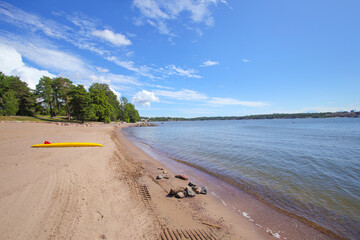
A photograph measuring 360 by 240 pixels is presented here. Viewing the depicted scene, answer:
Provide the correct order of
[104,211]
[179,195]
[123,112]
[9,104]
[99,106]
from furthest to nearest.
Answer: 1. [123,112]
2. [99,106]
3. [9,104]
4. [179,195]
5. [104,211]

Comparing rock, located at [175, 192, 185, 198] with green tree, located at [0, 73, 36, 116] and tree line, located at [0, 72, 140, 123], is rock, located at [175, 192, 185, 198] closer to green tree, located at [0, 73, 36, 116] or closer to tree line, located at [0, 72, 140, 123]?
tree line, located at [0, 72, 140, 123]

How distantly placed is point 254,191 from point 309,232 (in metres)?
2.73

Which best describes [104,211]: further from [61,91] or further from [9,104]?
[61,91]

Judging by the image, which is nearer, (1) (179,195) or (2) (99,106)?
(1) (179,195)

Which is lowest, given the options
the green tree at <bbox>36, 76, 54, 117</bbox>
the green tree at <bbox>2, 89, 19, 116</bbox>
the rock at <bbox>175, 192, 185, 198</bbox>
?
the rock at <bbox>175, 192, 185, 198</bbox>

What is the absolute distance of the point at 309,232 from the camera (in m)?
4.80

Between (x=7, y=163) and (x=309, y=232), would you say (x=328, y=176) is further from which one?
(x=7, y=163)

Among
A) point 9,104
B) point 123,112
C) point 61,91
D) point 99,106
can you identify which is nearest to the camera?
point 9,104

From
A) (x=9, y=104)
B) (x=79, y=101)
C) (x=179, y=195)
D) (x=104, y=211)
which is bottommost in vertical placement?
(x=179, y=195)

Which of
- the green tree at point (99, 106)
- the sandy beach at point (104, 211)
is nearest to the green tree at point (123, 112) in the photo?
the green tree at point (99, 106)

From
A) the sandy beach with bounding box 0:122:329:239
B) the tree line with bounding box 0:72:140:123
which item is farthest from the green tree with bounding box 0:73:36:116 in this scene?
the sandy beach with bounding box 0:122:329:239

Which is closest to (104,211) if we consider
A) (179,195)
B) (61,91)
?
(179,195)

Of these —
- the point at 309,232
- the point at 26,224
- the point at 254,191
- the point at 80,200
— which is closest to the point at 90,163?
the point at 80,200

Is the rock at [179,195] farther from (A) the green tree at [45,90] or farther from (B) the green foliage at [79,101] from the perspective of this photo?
(A) the green tree at [45,90]
